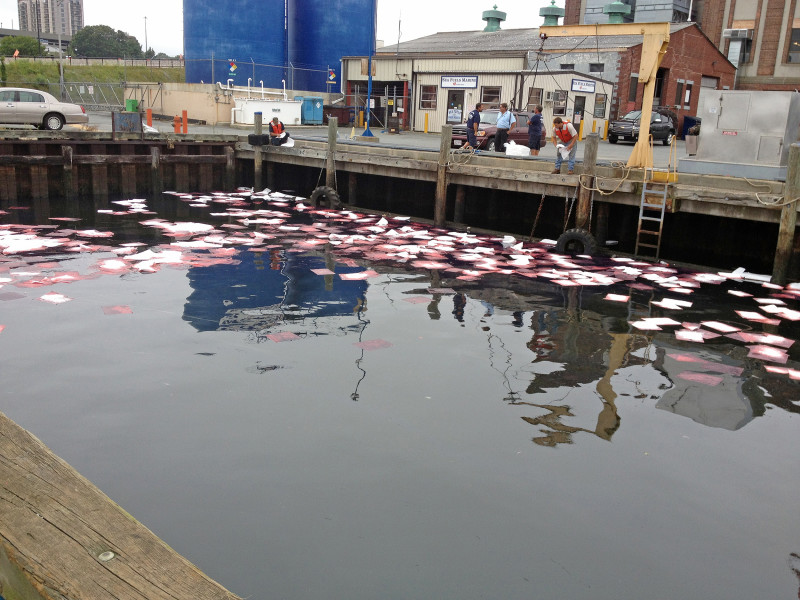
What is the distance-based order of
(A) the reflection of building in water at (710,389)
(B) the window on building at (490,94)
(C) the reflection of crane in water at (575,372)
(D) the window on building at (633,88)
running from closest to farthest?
(C) the reflection of crane in water at (575,372) → (A) the reflection of building in water at (710,389) → (B) the window on building at (490,94) → (D) the window on building at (633,88)

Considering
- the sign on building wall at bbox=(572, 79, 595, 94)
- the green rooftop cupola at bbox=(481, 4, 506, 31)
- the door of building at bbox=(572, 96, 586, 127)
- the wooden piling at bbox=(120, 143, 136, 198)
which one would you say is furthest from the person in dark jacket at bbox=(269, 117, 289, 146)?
the green rooftop cupola at bbox=(481, 4, 506, 31)

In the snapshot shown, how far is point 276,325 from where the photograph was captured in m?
10.7

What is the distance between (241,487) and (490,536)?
2.10m

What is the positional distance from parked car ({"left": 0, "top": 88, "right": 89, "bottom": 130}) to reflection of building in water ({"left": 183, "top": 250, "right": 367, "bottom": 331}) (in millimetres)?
16039

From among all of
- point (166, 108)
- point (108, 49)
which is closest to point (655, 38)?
point (166, 108)

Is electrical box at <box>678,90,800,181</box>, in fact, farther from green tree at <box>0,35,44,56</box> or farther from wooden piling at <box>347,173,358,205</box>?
green tree at <box>0,35,44,56</box>

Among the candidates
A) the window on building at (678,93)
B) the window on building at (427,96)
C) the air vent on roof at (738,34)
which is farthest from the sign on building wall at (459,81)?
the air vent on roof at (738,34)

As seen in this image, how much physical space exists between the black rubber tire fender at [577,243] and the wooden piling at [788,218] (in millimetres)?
3768

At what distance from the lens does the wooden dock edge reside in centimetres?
180

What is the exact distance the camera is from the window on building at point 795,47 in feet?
172

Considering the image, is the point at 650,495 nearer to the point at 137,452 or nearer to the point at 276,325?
the point at 137,452

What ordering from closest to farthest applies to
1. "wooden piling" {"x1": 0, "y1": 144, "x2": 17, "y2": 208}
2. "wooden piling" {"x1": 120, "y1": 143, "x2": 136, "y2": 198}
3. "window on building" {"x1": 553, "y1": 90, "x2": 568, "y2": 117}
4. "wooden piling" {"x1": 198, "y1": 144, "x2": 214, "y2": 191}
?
"wooden piling" {"x1": 0, "y1": 144, "x2": 17, "y2": 208} → "wooden piling" {"x1": 120, "y1": 143, "x2": 136, "y2": 198} → "wooden piling" {"x1": 198, "y1": 144, "x2": 214, "y2": 191} → "window on building" {"x1": 553, "y1": 90, "x2": 568, "y2": 117}

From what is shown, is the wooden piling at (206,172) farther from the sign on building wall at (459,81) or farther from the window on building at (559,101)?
the window on building at (559,101)

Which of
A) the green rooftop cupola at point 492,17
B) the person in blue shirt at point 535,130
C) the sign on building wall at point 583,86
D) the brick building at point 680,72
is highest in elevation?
the green rooftop cupola at point 492,17
